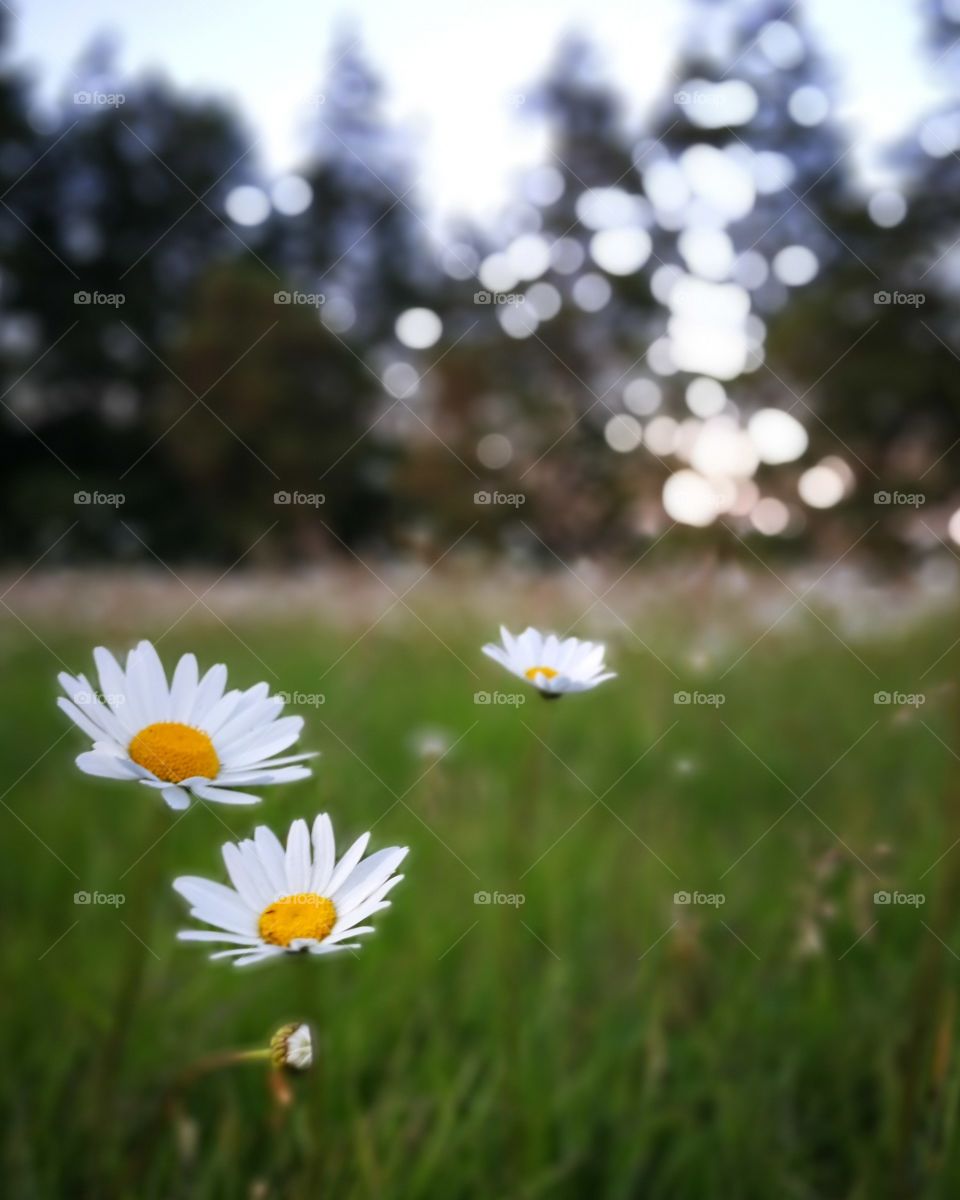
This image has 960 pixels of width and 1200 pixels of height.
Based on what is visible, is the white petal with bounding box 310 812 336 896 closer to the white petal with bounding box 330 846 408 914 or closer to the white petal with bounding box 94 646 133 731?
the white petal with bounding box 330 846 408 914

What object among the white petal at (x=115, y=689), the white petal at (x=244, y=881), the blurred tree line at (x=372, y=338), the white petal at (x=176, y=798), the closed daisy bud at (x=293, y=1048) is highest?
the blurred tree line at (x=372, y=338)

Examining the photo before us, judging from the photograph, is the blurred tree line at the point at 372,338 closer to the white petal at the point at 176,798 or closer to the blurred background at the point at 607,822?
the blurred background at the point at 607,822

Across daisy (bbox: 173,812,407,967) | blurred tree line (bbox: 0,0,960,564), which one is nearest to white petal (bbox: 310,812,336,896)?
daisy (bbox: 173,812,407,967)

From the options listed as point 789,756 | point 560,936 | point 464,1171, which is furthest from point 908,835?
point 464,1171

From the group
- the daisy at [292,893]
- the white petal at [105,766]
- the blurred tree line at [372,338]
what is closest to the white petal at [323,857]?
the daisy at [292,893]

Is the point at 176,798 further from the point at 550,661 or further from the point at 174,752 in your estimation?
the point at 550,661

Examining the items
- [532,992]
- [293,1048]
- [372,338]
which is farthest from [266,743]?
[372,338]

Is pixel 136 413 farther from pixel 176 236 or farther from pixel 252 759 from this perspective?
pixel 252 759
